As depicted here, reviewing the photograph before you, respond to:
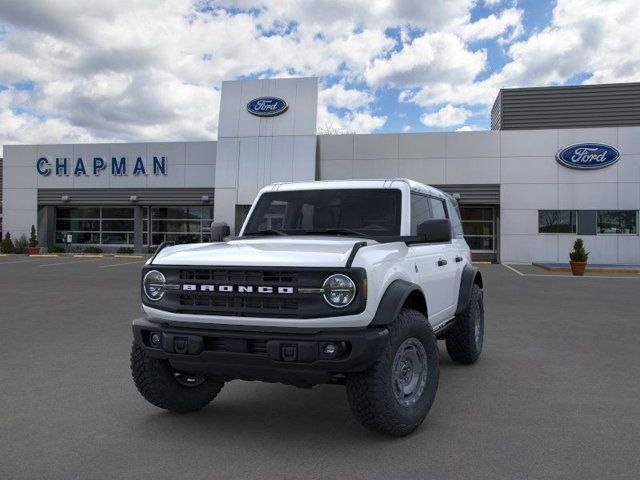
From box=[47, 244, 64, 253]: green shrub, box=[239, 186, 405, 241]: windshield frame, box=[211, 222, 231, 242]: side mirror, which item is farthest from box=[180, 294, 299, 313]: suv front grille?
box=[47, 244, 64, 253]: green shrub

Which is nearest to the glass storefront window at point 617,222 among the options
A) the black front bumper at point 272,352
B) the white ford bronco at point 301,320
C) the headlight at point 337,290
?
the white ford bronco at point 301,320

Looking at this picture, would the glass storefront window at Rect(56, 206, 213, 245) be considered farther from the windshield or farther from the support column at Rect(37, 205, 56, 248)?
the windshield

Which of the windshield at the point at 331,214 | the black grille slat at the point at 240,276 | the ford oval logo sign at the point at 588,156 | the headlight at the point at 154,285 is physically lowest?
the headlight at the point at 154,285

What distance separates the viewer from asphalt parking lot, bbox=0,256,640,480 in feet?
11.7

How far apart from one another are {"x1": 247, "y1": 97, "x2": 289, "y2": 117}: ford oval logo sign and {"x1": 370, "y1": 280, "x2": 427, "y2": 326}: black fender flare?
79.3 ft

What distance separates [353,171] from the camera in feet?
89.0

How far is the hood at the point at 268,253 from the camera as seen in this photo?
3.75 m

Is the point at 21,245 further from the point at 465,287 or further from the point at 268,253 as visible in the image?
the point at 268,253

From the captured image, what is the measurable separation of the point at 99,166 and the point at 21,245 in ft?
20.4

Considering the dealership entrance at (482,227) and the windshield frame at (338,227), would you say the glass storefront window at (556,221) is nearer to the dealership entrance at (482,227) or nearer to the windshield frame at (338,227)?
the dealership entrance at (482,227)

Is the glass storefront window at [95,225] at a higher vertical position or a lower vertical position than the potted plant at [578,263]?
higher

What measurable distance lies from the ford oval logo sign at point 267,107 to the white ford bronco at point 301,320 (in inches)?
917

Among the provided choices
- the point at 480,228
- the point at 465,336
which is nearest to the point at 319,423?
the point at 465,336

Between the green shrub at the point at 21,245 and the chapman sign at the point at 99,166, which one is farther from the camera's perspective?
the green shrub at the point at 21,245
